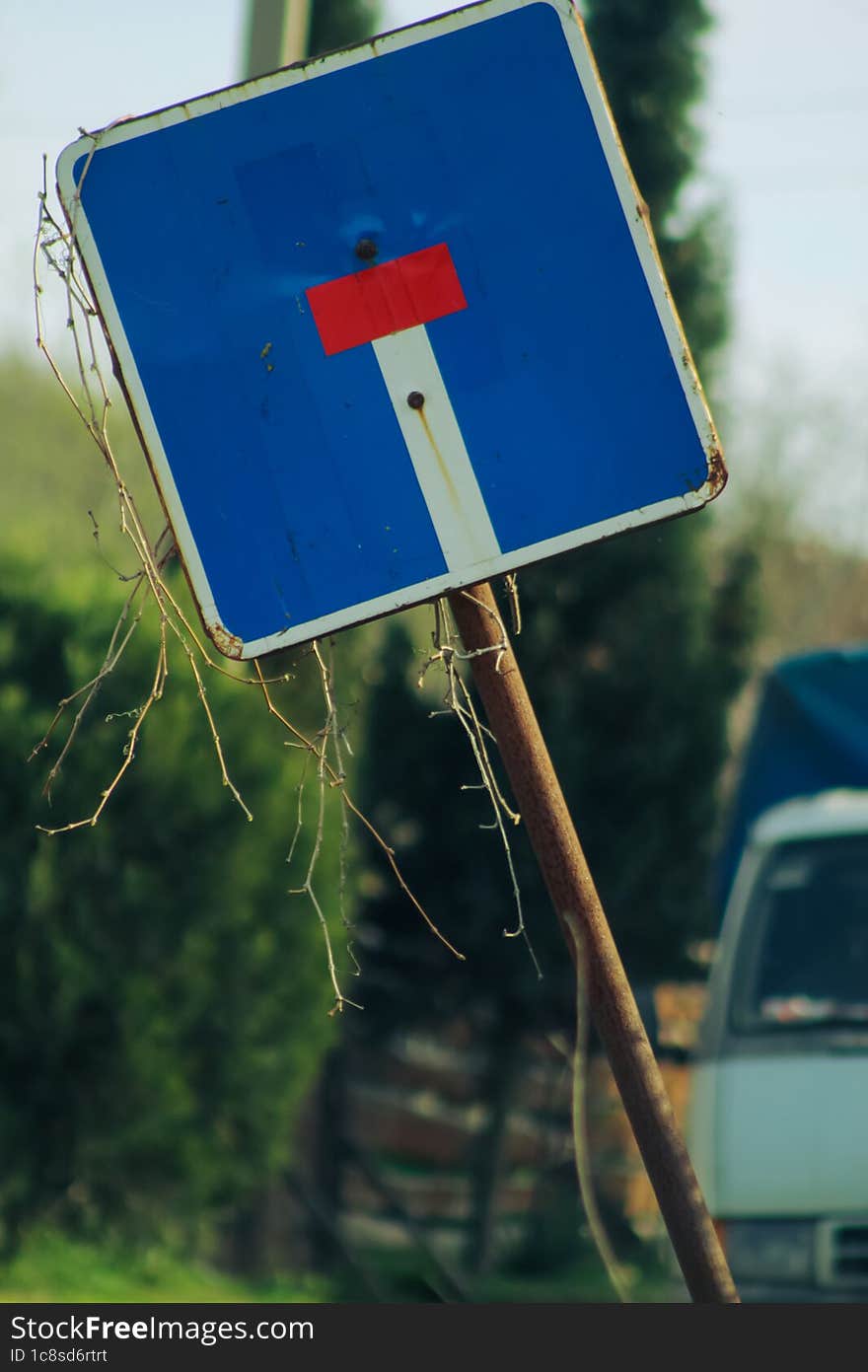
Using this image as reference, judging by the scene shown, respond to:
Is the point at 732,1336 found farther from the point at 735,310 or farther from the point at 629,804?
the point at 735,310

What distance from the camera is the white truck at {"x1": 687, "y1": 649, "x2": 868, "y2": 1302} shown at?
4.38 metres

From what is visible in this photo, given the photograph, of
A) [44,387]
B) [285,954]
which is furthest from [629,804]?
[44,387]

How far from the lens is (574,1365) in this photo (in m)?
2.20

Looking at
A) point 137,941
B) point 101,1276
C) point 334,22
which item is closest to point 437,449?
point 137,941

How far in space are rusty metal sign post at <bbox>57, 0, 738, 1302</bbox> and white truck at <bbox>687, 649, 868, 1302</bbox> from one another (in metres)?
2.67

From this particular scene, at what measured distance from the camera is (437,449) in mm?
1839

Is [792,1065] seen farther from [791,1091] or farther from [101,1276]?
[101,1276]

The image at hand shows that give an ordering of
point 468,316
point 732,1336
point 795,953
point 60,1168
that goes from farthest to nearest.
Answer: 1. point 60,1168
2. point 795,953
3. point 732,1336
4. point 468,316

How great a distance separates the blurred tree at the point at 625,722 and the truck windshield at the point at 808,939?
3091mm

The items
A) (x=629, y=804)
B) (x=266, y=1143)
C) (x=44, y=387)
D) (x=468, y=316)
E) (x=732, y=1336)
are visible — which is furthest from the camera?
(x=44, y=387)

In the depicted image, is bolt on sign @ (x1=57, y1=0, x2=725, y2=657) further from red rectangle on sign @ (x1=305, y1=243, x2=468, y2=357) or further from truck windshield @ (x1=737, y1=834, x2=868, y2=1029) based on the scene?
truck windshield @ (x1=737, y1=834, x2=868, y2=1029)

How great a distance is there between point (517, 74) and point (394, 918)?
6929mm

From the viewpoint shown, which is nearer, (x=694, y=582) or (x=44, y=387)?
(x=694, y=582)

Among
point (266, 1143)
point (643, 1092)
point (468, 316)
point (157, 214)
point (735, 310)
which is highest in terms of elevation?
point (735, 310)
